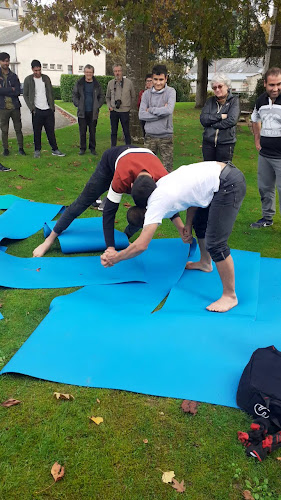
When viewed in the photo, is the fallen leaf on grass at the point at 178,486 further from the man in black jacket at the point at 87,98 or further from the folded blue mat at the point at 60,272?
the man in black jacket at the point at 87,98

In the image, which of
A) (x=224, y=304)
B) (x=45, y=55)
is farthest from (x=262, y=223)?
(x=45, y=55)

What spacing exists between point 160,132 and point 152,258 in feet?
9.75

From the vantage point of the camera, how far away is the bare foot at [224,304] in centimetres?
373

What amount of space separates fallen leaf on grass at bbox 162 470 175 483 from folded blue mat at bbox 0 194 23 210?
4.94 m

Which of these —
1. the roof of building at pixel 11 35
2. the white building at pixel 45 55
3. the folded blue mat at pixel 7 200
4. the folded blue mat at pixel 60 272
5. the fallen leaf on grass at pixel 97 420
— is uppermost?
the roof of building at pixel 11 35

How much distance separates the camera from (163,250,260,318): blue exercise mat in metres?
3.77

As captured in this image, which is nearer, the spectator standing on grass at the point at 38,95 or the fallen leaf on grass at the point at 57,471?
the fallen leaf on grass at the point at 57,471

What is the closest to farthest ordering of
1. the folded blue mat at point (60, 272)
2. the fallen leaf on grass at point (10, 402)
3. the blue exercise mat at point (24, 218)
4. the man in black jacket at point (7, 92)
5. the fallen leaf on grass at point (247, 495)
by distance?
the fallen leaf on grass at point (247, 495)
the fallen leaf on grass at point (10, 402)
the folded blue mat at point (60, 272)
the blue exercise mat at point (24, 218)
the man in black jacket at point (7, 92)

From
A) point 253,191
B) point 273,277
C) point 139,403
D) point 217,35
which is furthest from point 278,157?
point 217,35

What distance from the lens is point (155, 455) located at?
7.89 ft

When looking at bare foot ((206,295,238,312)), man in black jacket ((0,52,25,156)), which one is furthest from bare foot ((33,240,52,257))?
man in black jacket ((0,52,25,156))

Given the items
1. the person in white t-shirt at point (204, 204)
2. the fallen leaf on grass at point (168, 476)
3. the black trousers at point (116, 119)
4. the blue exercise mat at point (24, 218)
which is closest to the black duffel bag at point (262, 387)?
the fallen leaf on grass at point (168, 476)

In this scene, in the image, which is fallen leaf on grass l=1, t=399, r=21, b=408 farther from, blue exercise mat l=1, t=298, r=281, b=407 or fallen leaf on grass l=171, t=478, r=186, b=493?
fallen leaf on grass l=171, t=478, r=186, b=493

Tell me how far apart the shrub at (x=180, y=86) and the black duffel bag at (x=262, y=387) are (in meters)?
30.0
